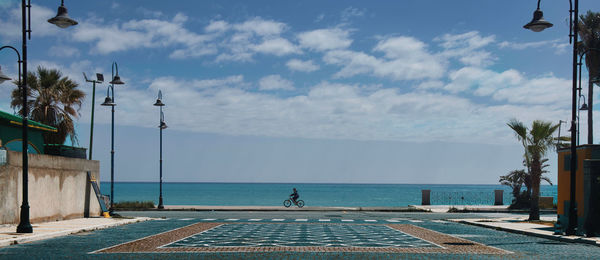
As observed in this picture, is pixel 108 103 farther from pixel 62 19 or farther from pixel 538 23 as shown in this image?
pixel 538 23

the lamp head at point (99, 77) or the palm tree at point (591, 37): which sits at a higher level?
the palm tree at point (591, 37)

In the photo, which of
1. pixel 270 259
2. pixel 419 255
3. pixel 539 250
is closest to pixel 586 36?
pixel 539 250

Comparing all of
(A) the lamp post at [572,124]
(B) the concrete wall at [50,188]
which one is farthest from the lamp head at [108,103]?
(A) the lamp post at [572,124]

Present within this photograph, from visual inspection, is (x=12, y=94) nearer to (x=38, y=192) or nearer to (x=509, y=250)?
(x=38, y=192)

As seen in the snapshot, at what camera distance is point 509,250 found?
16.1 metres

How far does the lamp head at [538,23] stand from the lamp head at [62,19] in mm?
14523

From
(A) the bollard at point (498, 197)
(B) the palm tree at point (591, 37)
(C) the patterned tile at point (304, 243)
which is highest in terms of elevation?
(B) the palm tree at point (591, 37)

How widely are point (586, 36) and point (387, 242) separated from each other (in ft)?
110

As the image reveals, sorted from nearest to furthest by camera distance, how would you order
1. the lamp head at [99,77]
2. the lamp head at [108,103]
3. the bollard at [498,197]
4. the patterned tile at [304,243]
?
the patterned tile at [304,243] → the lamp head at [108,103] → the lamp head at [99,77] → the bollard at [498,197]

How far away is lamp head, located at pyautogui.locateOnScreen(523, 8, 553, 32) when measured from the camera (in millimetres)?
19500

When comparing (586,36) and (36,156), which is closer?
(36,156)

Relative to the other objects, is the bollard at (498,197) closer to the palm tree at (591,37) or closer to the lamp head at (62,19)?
the palm tree at (591,37)

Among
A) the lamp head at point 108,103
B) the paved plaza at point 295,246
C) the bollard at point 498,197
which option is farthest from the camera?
the bollard at point 498,197

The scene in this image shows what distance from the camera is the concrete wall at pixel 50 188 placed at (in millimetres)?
23109
